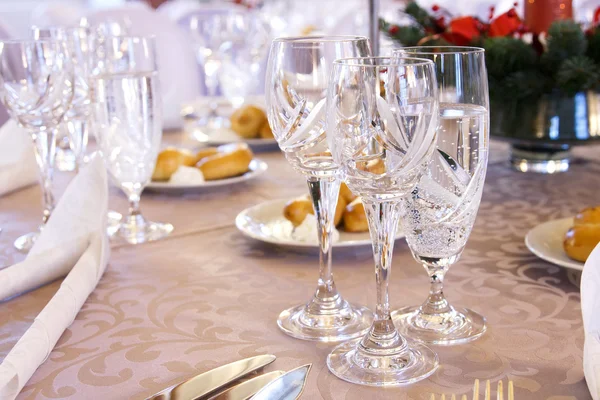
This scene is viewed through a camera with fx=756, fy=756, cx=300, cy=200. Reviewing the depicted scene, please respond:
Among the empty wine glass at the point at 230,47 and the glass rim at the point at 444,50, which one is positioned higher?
the glass rim at the point at 444,50

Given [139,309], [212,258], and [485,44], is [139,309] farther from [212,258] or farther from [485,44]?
[485,44]

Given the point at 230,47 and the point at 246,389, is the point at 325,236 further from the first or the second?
the point at 230,47

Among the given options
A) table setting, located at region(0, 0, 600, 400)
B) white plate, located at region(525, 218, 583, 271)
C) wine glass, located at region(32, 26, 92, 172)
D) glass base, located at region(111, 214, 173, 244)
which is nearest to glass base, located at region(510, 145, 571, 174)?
table setting, located at region(0, 0, 600, 400)

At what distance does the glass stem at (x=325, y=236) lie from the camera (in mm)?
774

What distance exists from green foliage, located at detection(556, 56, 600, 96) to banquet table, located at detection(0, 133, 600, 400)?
177 mm

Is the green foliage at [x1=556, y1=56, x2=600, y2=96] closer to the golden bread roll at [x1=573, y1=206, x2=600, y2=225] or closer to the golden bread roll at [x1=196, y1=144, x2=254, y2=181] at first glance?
the golden bread roll at [x1=573, y1=206, x2=600, y2=225]

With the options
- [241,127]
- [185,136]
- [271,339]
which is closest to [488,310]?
[271,339]

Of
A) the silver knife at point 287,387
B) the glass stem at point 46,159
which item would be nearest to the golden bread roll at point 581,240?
the silver knife at point 287,387

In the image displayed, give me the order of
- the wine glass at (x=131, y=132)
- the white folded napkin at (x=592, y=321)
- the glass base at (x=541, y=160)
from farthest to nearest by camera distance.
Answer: the glass base at (x=541, y=160), the wine glass at (x=131, y=132), the white folded napkin at (x=592, y=321)

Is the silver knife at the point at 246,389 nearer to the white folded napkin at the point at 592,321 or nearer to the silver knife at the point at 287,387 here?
the silver knife at the point at 287,387

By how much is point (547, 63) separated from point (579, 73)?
0.07 meters

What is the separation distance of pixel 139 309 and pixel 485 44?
0.70 metres

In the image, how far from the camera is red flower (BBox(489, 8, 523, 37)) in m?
1.25

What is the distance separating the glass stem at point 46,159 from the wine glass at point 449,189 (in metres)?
0.58
